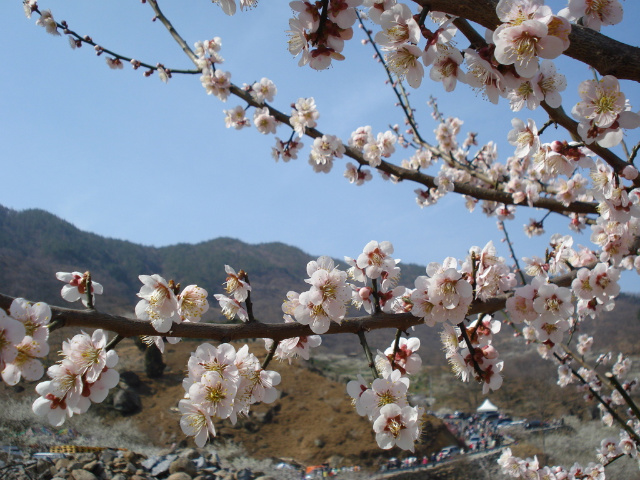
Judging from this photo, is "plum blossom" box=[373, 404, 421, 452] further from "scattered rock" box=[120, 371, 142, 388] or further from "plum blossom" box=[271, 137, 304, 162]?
"scattered rock" box=[120, 371, 142, 388]

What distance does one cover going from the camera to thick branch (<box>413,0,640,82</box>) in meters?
0.91

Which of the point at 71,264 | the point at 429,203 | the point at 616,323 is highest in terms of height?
the point at 71,264

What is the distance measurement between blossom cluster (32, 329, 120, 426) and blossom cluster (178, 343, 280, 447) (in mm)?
225

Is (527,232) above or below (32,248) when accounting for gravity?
below

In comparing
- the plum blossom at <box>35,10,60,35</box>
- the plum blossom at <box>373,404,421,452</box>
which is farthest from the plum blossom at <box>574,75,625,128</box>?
the plum blossom at <box>35,10,60,35</box>

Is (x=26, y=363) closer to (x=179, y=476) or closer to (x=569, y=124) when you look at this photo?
(x=569, y=124)

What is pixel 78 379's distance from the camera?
1174 millimetres

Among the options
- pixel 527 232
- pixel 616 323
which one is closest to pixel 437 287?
pixel 527 232

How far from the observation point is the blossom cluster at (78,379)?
1169 mm

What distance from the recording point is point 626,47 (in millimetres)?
937

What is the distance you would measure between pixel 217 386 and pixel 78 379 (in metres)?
0.39

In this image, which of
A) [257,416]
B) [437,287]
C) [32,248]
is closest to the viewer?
[437,287]

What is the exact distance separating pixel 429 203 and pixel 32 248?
39.2 metres

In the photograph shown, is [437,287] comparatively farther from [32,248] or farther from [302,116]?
[32,248]
